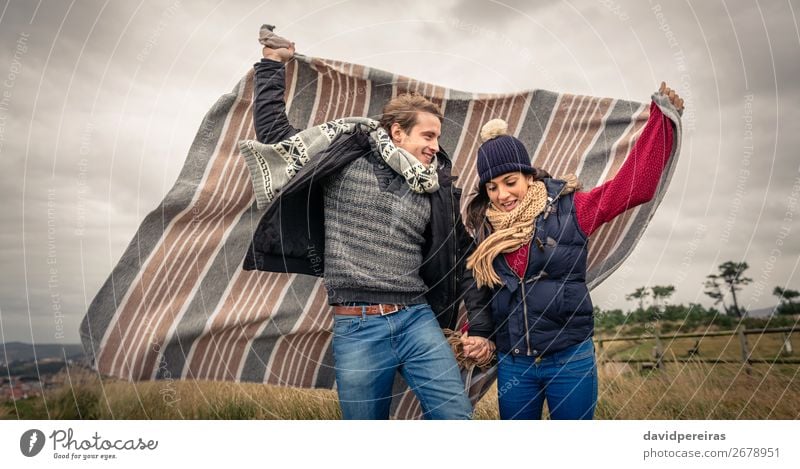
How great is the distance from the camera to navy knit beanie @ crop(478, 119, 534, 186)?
6.84 feet

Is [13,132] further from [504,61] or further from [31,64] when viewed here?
[504,61]

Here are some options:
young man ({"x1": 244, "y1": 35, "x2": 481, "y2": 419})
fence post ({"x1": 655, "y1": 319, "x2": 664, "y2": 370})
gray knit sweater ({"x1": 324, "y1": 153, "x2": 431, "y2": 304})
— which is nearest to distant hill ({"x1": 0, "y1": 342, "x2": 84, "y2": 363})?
young man ({"x1": 244, "y1": 35, "x2": 481, "y2": 419})

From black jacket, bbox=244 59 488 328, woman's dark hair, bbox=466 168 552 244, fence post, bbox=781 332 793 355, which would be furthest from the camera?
fence post, bbox=781 332 793 355

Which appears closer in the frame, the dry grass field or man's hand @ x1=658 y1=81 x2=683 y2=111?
man's hand @ x1=658 y1=81 x2=683 y2=111

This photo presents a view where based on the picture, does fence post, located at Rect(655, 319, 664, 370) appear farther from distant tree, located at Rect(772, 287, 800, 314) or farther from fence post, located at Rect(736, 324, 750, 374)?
distant tree, located at Rect(772, 287, 800, 314)

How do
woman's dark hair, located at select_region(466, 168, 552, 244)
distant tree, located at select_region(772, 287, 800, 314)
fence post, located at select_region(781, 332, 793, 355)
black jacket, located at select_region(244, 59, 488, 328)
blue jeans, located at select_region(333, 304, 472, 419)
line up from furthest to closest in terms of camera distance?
fence post, located at select_region(781, 332, 793, 355)
distant tree, located at select_region(772, 287, 800, 314)
woman's dark hair, located at select_region(466, 168, 552, 244)
black jacket, located at select_region(244, 59, 488, 328)
blue jeans, located at select_region(333, 304, 472, 419)

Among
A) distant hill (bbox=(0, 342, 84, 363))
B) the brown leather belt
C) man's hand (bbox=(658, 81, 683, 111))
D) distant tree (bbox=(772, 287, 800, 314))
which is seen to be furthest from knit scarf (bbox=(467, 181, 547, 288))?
distant hill (bbox=(0, 342, 84, 363))

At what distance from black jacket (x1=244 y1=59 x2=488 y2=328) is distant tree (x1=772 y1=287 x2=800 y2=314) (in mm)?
1649

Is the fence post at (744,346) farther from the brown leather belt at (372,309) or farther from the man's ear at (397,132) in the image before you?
the man's ear at (397,132)

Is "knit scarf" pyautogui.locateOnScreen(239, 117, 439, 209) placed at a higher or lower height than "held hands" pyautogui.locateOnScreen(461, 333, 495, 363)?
higher

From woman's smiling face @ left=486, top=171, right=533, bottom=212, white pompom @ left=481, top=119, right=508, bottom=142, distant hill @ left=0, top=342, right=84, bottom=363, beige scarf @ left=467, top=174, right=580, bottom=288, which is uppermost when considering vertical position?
white pompom @ left=481, top=119, right=508, bottom=142

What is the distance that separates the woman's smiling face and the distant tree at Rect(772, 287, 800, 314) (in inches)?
60.8
